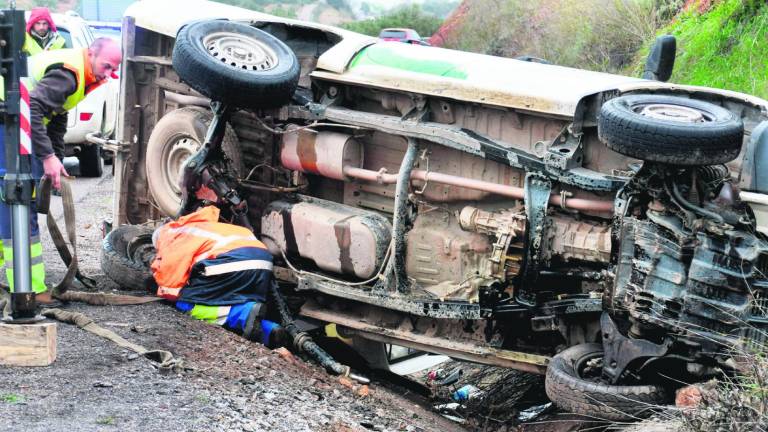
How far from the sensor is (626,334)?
496 cm

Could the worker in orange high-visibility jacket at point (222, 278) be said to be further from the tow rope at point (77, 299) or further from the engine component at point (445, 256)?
the engine component at point (445, 256)

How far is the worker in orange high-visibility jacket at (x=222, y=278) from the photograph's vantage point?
596 centimetres

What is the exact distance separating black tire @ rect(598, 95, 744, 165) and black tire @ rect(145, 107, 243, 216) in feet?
9.70

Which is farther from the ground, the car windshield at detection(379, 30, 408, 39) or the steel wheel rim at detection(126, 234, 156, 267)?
the car windshield at detection(379, 30, 408, 39)

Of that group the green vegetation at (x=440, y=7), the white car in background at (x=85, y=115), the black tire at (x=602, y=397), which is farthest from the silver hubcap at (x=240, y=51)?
the green vegetation at (x=440, y=7)

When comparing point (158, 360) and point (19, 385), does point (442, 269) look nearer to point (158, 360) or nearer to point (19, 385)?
point (158, 360)

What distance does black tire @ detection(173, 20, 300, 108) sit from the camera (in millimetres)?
5980

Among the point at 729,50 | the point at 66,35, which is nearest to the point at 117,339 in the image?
the point at 729,50

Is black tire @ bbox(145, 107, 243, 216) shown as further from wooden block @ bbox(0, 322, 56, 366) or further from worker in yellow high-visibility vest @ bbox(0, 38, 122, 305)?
wooden block @ bbox(0, 322, 56, 366)

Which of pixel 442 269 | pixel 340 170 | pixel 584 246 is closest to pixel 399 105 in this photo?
pixel 340 170

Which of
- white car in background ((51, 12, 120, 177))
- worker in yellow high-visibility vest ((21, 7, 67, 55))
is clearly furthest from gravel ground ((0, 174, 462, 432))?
white car in background ((51, 12, 120, 177))

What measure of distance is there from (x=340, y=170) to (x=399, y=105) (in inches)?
21.1

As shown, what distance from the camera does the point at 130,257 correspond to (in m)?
6.85

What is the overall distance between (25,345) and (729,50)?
7783 millimetres
